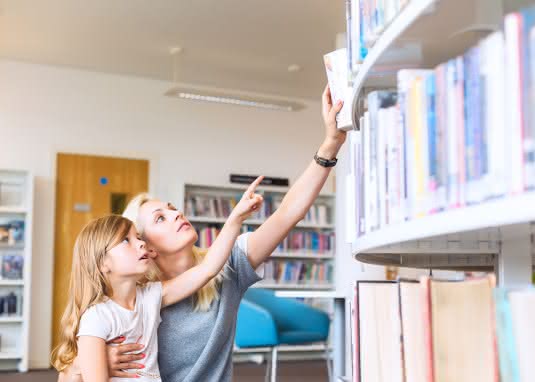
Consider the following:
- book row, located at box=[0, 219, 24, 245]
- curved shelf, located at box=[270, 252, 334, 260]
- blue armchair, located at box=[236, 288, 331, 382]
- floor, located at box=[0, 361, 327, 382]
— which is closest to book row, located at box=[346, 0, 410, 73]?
blue armchair, located at box=[236, 288, 331, 382]

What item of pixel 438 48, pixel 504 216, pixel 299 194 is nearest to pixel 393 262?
pixel 299 194

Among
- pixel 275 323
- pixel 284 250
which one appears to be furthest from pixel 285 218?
pixel 284 250

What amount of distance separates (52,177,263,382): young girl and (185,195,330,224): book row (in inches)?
220

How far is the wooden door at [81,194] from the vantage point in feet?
23.4

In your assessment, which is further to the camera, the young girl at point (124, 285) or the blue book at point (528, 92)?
the young girl at point (124, 285)

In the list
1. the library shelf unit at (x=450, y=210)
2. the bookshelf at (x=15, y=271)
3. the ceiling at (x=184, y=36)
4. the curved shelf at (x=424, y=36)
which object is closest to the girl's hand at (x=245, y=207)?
the library shelf unit at (x=450, y=210)

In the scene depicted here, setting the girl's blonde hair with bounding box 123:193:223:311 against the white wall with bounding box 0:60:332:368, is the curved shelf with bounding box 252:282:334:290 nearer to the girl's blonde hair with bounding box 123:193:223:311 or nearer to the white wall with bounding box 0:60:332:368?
the white wall with bounding box 0:60:332:368

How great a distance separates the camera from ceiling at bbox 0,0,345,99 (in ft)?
18.6

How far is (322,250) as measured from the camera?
8102 mm

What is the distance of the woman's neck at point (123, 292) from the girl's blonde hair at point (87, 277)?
0.02 meters

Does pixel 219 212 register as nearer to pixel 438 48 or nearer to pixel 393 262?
pixel 393 262

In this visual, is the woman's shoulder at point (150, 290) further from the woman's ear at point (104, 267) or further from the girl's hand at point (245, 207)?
the girl's hand at point (245, 207)

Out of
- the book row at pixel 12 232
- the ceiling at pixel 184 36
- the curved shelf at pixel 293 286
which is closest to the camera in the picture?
the ceiling at pixel 184 36

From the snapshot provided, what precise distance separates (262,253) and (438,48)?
106 centimetres
